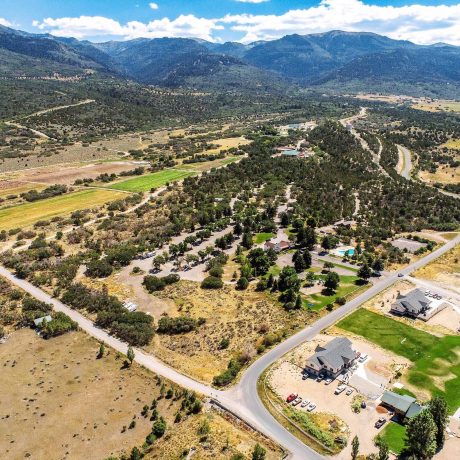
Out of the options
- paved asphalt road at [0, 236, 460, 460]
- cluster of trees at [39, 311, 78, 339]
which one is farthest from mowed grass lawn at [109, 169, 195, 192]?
cluster of trees at [39, 311, 78, 339]

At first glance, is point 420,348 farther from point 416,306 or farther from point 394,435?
point 394,435

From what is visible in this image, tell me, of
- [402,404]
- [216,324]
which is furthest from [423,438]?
[216,324]

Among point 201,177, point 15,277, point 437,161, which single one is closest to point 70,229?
point 15,277

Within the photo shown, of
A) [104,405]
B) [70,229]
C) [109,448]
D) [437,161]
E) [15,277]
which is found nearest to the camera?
[109,448]

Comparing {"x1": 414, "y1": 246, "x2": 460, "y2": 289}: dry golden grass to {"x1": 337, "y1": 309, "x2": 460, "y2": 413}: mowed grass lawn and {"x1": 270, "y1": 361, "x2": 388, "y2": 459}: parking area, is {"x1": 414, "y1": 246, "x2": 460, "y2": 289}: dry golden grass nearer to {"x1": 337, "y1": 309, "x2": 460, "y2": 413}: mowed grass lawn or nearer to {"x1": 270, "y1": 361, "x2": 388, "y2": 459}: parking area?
{"x1": 337, "y1": 309, "x2": 460, "y2": 413}: mowed grass lawn

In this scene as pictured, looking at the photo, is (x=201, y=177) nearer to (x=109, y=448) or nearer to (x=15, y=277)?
(x=15, y=277)

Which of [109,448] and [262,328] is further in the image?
[262,328]
